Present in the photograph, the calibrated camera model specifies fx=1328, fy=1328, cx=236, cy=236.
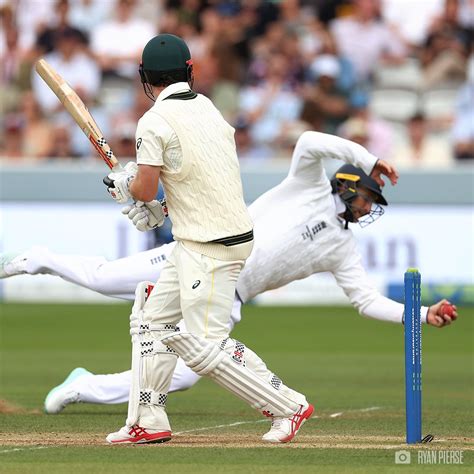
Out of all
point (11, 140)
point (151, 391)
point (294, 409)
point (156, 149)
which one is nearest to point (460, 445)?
point (294, 409)

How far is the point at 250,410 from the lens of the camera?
8984 mm

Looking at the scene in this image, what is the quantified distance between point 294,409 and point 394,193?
392 inches

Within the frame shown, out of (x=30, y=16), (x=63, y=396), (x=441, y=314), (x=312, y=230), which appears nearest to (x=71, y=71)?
(x=30, y=16)

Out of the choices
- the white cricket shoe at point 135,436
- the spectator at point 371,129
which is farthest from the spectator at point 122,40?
the white cricket shoe at point 135,436

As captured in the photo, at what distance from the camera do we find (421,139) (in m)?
17.6

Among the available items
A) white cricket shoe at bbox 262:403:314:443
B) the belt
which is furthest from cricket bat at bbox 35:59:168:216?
white cricket shoe at bbox 262:403:314:443

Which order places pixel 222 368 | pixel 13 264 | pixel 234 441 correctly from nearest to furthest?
pixel 222 368 < pixel 234 441 < pixel 13 264

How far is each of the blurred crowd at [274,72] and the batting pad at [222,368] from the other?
10958 millimetres

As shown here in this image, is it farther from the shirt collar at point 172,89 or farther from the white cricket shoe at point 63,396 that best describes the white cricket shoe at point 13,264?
the shirt collar at point 172,89

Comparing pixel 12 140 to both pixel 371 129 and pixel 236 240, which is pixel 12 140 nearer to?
pixel 371 129

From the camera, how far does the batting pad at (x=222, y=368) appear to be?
6.52m

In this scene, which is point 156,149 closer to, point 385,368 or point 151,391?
point 151,391

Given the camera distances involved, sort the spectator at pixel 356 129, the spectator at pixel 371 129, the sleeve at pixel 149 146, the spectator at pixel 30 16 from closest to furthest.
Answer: the sleeve at pixel 149 146 → the spectator at pixel 356 129 → the spectator at pixel 371 129 → the spectator at pixel 30 16

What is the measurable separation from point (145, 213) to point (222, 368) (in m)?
0.93
